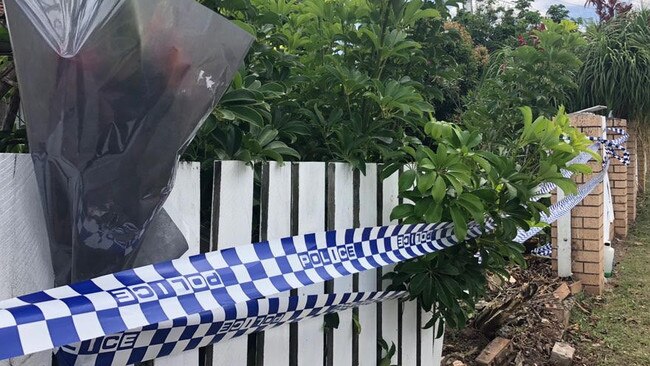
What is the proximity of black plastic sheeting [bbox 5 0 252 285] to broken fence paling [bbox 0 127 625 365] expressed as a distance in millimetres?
125

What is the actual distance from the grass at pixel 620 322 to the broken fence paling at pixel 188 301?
281 cm

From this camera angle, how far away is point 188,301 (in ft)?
3.67

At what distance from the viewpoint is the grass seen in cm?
389

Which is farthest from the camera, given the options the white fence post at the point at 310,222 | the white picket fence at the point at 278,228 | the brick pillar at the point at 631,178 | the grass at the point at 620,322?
the brick pillar at the point at 631,178

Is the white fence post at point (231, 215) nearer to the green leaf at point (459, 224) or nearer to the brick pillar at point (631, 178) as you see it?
the green leaf at point (459, 224)

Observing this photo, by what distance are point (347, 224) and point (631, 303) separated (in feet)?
13.3

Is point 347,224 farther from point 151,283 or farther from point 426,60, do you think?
point 151,283

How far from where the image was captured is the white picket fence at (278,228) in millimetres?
1119

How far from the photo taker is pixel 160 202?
3.83 feet

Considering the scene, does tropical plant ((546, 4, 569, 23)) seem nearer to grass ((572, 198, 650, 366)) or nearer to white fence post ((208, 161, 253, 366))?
grass ((572, 198, 650, 366))

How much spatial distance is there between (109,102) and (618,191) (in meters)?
7.52

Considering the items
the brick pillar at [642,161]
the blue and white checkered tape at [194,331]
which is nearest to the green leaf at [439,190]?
the blue and white checkered tape at [194,331]

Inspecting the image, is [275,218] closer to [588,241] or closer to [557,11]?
[588,241]

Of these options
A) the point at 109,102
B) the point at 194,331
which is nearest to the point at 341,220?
the point at 194,331
